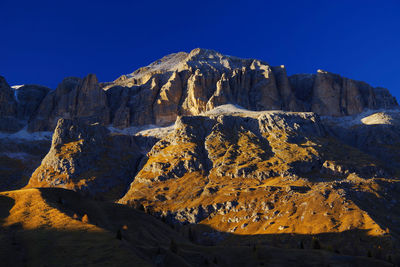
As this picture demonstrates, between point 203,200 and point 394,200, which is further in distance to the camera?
point 203,200

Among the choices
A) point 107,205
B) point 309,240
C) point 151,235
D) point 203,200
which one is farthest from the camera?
point 203,200

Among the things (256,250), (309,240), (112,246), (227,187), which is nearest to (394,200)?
(309,240)

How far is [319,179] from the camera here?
194m

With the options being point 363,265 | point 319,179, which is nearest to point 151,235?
point 363,265

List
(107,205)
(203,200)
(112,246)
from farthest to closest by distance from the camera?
(203,200) < (107,205) < (112,246)

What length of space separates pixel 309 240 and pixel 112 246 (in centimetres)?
9564

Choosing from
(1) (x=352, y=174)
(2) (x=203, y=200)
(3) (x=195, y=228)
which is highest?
(1) (x=352, y=174)

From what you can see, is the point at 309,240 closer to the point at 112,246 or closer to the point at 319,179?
the point at 319,179

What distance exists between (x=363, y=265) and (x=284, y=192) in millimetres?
92832

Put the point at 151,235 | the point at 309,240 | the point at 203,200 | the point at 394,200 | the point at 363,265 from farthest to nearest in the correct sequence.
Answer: the point at 203,200
the point at 394,200
the point at 309,240
the point at 151,235
the point at 363,265

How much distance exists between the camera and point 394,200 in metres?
168

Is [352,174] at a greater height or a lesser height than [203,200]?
greater

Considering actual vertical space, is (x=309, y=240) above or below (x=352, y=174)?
below

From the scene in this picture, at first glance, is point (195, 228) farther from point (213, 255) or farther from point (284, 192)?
point (213, 255)
